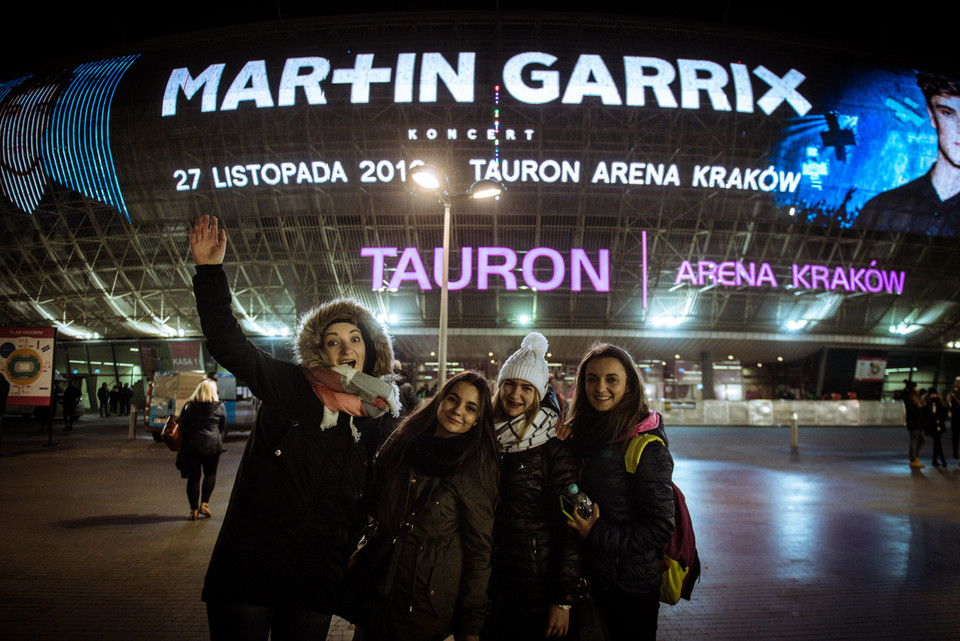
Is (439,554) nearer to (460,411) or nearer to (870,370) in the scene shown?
(460,411)

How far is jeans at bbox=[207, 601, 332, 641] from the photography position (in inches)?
88.8

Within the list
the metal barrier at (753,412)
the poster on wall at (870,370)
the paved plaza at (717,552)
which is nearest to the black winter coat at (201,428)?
the paved plaza at (717,552)

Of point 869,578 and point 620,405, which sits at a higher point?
point 620,405

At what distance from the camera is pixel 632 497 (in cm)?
287

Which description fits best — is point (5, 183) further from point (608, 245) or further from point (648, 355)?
point (648, 355)

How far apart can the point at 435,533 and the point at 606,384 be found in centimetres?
133

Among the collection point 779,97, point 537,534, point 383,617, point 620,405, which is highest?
point 779,97

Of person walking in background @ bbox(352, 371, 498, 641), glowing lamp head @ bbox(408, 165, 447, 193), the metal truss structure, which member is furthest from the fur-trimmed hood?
the metal truss structure

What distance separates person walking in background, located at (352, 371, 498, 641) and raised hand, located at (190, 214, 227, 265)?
137 centimetres

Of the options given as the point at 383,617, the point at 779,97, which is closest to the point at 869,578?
the point at 383,617

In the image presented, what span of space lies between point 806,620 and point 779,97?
1010 inches

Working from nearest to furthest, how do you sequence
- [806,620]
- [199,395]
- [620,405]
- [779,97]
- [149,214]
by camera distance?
[620,405]
[806,620]
[199,395]
[779,97]
[149,214]

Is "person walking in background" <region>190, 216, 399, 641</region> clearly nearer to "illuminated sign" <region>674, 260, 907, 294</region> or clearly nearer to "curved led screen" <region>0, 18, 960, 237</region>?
"curved led screen" <region>0, 18, 960, 237</region>

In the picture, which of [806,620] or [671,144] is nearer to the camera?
[806,620]
